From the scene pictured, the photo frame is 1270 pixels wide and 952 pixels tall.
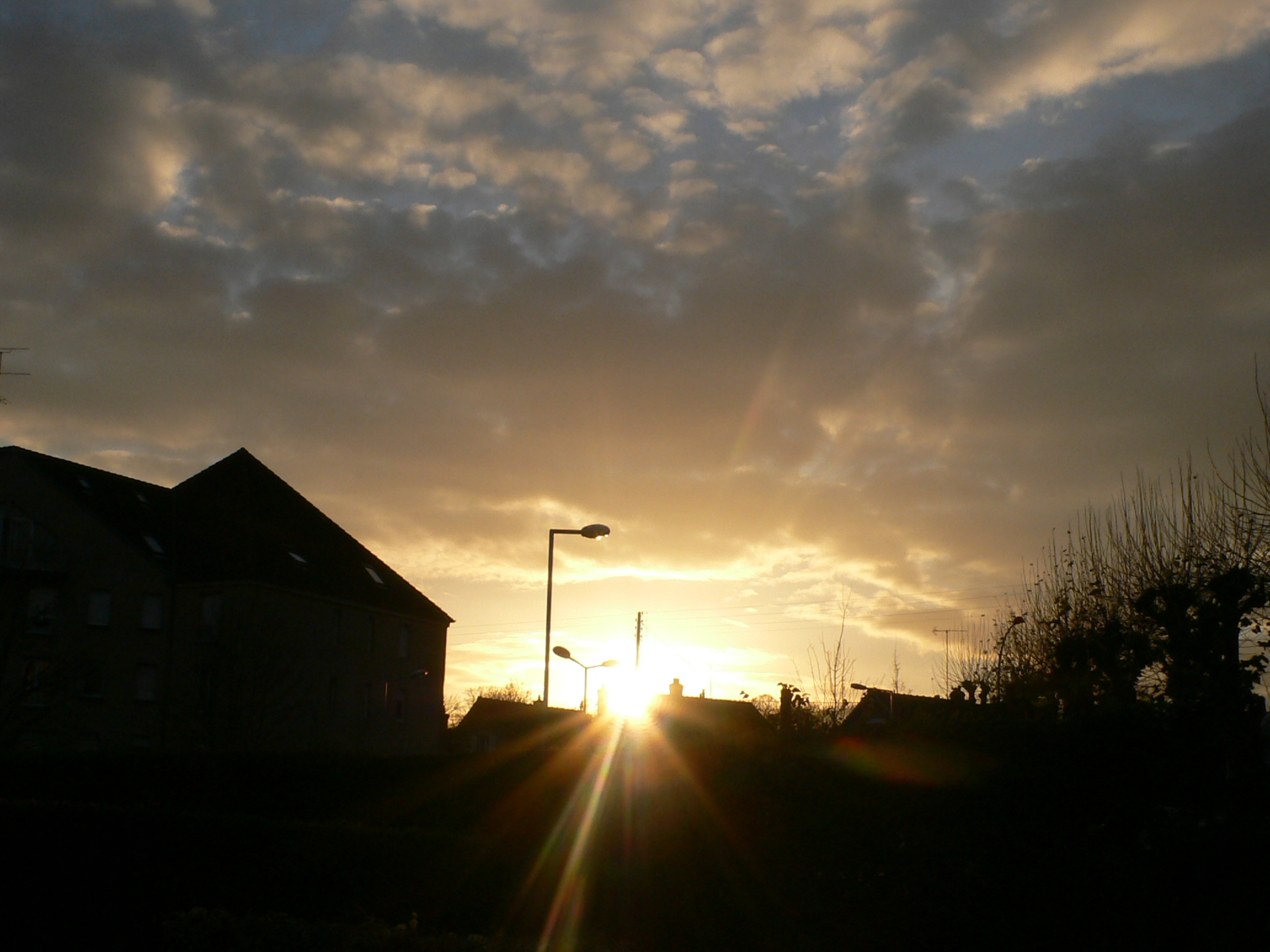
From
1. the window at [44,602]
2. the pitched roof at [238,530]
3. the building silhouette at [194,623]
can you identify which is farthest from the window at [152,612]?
the window at [44,602]

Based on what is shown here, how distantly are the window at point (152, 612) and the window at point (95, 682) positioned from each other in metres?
2.21

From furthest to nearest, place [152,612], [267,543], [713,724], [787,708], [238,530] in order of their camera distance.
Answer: [238,530], [267,543], [152,612], [787,708], [713,724]

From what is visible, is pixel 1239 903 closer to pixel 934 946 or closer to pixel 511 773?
pixel 934 946

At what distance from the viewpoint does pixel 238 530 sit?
49.3 metres

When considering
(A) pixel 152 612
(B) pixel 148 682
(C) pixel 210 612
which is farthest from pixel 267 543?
(B) pixel 148 682

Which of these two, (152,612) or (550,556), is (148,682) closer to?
(152,612)

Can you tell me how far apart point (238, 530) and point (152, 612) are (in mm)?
5947

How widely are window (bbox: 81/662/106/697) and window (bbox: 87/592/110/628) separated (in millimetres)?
1787

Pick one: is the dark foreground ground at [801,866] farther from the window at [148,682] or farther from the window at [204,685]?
the window at [148,682]

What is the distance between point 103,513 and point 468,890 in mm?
40294

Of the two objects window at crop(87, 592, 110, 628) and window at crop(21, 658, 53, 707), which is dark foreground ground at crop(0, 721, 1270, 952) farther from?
window at crop(87, 592, 110, 628)

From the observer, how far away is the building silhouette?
38531 mm

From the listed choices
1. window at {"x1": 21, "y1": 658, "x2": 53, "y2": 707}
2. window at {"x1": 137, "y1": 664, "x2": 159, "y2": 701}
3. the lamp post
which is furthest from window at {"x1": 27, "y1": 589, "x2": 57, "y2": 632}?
the lamp post

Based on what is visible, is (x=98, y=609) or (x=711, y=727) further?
(x=98, y=609)
